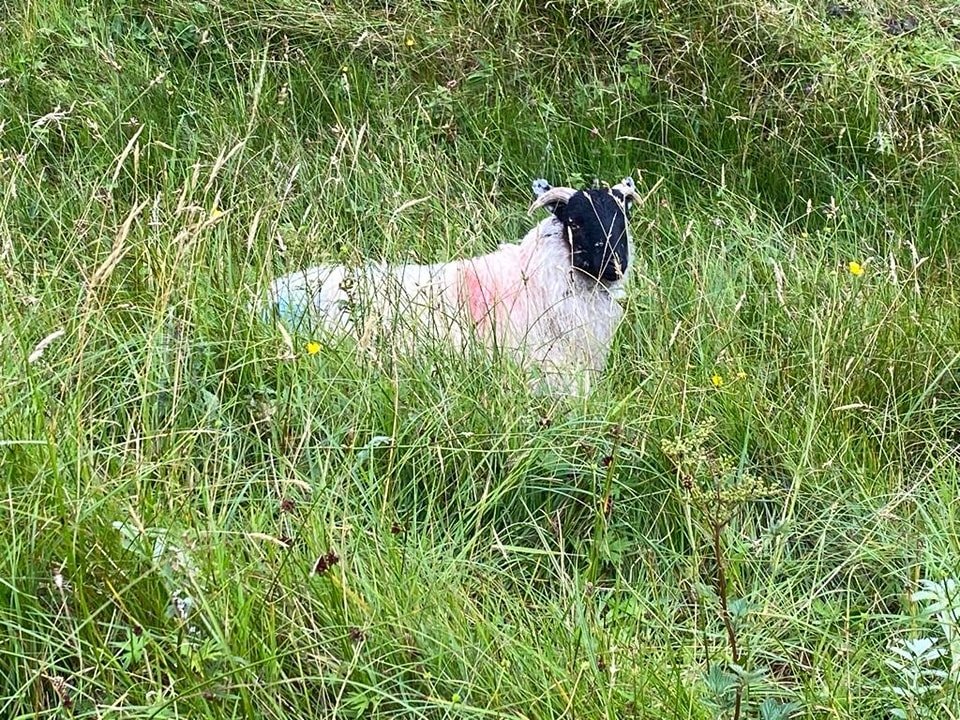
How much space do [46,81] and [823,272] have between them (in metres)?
3.36

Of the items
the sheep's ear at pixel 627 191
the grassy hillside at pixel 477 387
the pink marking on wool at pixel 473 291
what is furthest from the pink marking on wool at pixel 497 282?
the sheep's ear at pixel 627 191

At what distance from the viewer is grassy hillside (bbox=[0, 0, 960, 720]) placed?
1929mm

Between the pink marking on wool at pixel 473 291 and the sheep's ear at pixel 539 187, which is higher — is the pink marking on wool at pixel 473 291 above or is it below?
below

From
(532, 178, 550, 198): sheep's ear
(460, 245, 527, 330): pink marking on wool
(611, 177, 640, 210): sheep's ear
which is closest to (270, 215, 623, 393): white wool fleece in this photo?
(460, 245, 527, 330): pink marking on wool

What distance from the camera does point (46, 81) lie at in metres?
4.43

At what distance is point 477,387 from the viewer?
2879mm

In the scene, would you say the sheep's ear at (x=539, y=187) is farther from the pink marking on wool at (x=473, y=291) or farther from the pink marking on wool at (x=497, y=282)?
the pink marking on wool at (x=473, y=291)

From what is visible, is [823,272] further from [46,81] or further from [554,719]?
[46,81]

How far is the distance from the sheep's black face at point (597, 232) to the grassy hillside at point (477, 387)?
0.19 m

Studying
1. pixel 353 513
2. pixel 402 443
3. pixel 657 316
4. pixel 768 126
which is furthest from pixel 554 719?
pixel 768 126

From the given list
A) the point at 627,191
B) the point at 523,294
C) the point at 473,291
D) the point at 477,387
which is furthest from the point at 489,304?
the point at 477,387

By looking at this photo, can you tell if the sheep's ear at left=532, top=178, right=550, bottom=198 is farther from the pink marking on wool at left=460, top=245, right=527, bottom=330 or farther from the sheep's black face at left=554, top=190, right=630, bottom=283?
the pink marking on wool at left=460, top=245, right=527, bottom=330

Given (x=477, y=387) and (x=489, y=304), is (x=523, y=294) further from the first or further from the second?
(x=477, y=387)

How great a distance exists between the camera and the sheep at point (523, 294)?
3062mm
